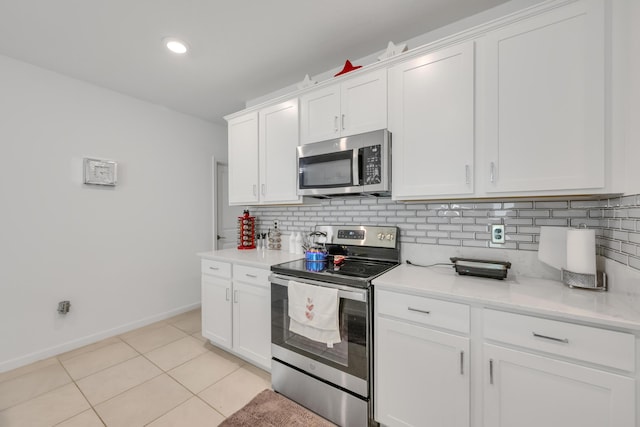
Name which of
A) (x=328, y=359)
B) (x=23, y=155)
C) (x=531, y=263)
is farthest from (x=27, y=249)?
(x=531, y=263)

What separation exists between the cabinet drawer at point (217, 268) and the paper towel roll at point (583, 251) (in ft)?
7.76

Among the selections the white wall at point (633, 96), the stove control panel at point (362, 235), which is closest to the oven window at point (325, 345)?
the stove control panel at point (362, 235)

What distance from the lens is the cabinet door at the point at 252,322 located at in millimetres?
2062

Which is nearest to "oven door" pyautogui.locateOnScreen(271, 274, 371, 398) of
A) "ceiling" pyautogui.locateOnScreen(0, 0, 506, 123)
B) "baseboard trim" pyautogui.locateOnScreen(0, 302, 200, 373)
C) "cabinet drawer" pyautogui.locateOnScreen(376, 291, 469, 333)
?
"cabinet drawer" pyautogui.locateOnScreen(376, 291, 469, 333)

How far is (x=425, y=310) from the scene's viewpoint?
53.9 inches

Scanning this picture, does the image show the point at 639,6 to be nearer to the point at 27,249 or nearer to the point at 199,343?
the point at 199,343

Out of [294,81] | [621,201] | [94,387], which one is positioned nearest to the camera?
[621,201]

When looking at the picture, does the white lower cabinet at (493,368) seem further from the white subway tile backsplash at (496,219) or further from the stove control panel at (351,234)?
the stove control panel at (351,234)

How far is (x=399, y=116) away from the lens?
1.77 meters

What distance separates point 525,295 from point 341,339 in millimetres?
1015

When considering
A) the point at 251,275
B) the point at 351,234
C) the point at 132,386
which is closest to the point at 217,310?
the point at 251,275

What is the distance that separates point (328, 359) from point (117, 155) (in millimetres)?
3105

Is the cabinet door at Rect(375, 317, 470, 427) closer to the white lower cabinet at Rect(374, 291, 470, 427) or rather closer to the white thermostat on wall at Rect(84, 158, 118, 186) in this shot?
the white lower cabinet at Rect(374, 291, 470, 427)

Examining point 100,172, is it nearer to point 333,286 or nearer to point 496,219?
point 333,286
